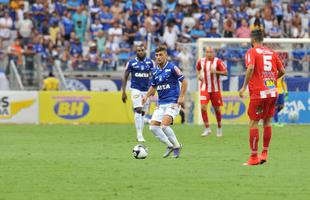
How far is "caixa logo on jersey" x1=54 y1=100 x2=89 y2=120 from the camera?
101ft

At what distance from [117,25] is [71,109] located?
6.70m

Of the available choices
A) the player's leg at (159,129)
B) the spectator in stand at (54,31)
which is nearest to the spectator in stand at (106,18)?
the spectator in stand at (54,31)

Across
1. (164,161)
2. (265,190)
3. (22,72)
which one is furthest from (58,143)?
(22,72)

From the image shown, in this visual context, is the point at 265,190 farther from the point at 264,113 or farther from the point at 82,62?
the point at 82,62

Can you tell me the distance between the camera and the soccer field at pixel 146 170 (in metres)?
11.8

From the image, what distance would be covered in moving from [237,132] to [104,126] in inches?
197

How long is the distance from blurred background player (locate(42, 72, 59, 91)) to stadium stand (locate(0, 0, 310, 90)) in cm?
96

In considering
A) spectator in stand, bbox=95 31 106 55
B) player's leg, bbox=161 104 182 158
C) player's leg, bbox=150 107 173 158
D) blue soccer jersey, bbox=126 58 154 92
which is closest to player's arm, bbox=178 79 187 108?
player's leg, bbox=161 104 182 158

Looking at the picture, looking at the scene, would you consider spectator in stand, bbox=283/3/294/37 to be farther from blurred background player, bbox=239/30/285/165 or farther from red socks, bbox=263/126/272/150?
blurred background player, bbox=239/30/285/165

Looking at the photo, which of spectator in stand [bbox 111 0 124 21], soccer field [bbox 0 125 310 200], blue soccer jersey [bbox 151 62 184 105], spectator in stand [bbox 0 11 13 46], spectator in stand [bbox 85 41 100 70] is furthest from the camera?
spectator in stand [bbox 111 0 124 21]

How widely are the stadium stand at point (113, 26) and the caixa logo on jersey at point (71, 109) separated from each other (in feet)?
10.0

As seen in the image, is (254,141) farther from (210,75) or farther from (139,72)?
(210,75)

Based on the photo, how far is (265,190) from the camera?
12.0m

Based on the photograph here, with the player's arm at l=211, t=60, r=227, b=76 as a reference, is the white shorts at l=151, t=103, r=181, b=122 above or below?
above
